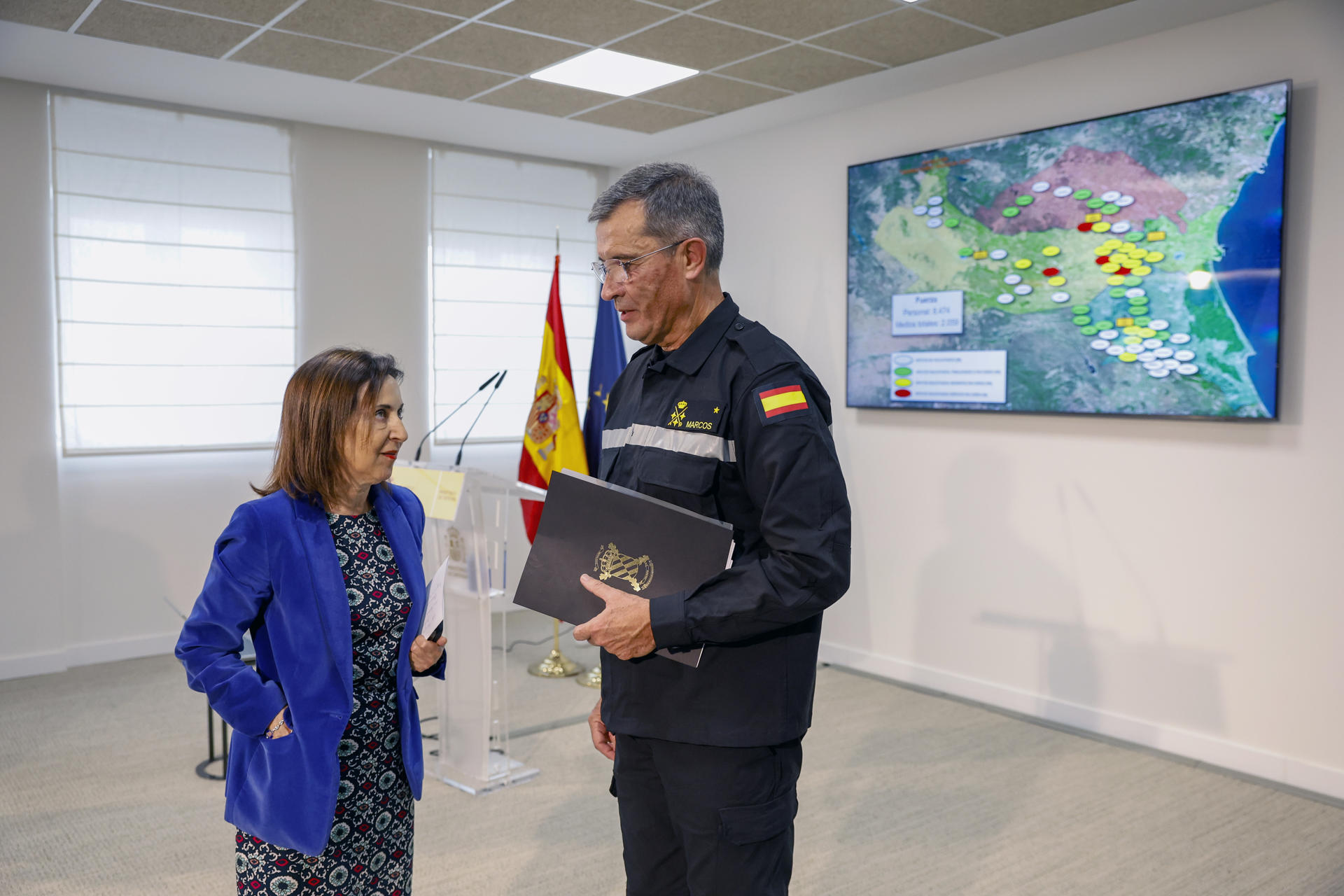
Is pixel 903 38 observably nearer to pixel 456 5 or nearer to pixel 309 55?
pixel 456 5

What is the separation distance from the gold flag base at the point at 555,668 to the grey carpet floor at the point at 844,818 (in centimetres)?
59

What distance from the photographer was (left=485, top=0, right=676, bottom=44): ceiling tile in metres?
3.47

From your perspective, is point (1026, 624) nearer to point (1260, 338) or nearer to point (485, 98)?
point (1260, 338)

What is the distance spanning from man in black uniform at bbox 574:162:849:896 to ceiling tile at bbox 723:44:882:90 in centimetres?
266

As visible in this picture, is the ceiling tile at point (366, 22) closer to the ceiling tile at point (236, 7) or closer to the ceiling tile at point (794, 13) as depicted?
the ceiling tile at point (236, 7)

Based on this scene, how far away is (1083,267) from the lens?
3.85 meters

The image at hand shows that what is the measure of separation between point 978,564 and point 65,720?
3.84m

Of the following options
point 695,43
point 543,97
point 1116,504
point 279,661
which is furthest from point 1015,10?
point 279,661

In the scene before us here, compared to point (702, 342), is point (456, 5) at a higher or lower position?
higher

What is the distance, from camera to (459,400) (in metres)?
5.90

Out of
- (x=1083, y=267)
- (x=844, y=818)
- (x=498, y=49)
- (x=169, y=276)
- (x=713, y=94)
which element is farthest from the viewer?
(x=169, y=276)

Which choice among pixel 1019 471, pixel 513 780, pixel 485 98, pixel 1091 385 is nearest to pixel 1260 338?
pixel 1091 385

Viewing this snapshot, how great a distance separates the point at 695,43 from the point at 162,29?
1.99 m

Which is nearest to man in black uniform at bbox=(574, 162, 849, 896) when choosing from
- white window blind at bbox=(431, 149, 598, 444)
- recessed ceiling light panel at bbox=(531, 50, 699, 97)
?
recessed ceiling light panel at bbox=(531, 50, 699, 97)
